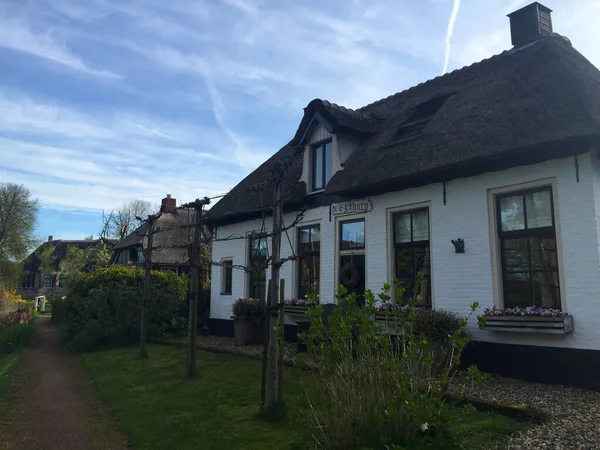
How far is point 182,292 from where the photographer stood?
16.9m

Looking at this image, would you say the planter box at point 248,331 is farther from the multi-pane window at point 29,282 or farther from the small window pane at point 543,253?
the multi-pane window at point 29,282

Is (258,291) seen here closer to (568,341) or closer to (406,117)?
(406,117)

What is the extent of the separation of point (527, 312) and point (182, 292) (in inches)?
488

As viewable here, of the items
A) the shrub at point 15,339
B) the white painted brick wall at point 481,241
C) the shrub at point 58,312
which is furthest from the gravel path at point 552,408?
the shrub at point 58,312

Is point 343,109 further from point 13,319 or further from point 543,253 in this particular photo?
point 13,319

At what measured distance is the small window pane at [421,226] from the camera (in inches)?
388

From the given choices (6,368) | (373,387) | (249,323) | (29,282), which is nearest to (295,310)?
(249,323)

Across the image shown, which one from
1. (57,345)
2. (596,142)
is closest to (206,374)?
(596,142)

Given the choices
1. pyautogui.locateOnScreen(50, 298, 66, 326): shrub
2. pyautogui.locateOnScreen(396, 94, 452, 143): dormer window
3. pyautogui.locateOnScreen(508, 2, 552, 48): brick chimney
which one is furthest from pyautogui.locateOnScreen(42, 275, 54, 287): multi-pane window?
pyautogui.locateOnScreen(508, 2, 552, 48): brick chimney

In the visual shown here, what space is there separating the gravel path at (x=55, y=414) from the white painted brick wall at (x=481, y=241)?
6.13 m

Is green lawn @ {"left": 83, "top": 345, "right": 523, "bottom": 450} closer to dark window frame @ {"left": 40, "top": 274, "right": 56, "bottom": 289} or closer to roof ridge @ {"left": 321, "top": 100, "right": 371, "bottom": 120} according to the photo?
roof ridge @ {"left": 321, "top": 100, "right": 371, "bottom": 120}

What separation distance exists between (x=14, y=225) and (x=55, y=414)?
41167 mm

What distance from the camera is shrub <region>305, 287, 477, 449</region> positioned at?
4.00m

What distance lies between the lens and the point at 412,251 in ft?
33.0
